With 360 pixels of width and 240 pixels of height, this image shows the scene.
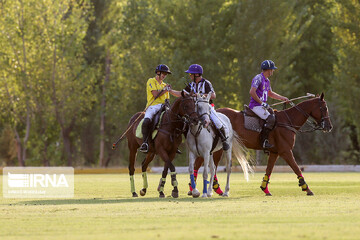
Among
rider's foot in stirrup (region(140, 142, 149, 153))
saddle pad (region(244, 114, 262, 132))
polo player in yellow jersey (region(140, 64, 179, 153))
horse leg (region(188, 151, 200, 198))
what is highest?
polo player in yellow jersey (region(140, 64, 179, 153))

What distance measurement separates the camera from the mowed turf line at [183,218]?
1148 centimetres

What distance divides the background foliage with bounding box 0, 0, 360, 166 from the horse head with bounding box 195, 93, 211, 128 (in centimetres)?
2463

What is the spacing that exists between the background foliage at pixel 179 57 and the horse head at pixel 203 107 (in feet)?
80.8

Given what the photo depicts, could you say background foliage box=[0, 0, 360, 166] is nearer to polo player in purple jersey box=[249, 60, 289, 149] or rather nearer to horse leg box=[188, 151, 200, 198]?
polo player in purple jersey box=[249, 60, 289, 149]

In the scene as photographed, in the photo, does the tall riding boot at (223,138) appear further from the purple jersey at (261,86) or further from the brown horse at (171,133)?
the purple jersey at (261,86)

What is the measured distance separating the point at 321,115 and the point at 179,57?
24160mm

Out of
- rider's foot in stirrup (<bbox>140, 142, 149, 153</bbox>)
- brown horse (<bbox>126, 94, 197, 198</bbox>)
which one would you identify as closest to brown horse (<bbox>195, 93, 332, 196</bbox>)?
brown horse (<bbox>126, 94, 197, 198</bbox>)

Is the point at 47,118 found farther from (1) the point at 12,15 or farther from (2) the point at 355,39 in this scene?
(2) the point at 355,39

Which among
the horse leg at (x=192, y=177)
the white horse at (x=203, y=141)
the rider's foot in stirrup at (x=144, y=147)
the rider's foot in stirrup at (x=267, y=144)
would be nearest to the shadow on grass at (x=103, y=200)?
the horse leg at (x=192, y=177)

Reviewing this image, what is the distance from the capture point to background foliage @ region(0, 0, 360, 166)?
4431cm

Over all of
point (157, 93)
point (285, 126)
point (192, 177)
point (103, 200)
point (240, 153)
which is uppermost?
point (157, 93)

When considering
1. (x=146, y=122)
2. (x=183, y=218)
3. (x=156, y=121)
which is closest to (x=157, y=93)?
(x=156, y=121)

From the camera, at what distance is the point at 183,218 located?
44.5 ft

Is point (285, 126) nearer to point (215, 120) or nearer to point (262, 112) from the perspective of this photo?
point (262, 112)
